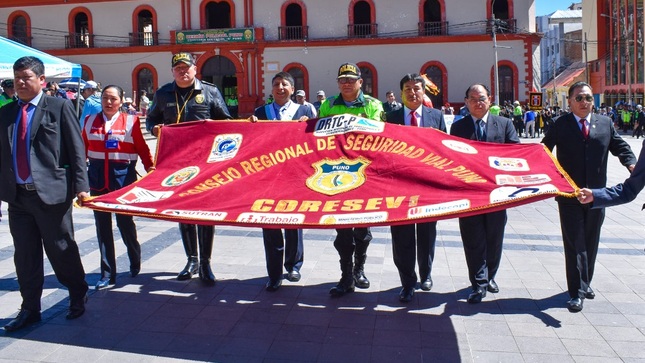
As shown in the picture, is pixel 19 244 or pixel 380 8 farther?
pixel 380 8

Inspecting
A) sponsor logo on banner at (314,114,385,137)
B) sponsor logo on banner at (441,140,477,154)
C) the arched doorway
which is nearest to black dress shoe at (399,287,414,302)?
sponsor logo on banner at (441,140,477,154)

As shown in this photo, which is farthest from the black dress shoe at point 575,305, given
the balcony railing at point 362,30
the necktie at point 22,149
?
the balcony railing at point 362,30

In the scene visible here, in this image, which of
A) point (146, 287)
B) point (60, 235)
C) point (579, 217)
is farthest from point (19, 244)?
point (579, 217)

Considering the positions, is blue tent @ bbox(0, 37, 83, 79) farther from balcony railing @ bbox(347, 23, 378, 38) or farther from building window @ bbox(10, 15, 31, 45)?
building window @ bbox(10, 15, 31, 45)

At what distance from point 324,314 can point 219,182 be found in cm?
129

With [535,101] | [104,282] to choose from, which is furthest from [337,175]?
[535,101]

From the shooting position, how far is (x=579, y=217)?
15.6ft

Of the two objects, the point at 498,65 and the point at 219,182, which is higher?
the point at 498,65

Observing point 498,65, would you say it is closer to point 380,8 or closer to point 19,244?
point 380,8

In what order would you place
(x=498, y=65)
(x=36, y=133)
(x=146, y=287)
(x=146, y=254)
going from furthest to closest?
(x=498, y=65)
(x=146, y=254)
(x=146, y=287)
(x=36, y=133)

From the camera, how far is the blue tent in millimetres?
8266

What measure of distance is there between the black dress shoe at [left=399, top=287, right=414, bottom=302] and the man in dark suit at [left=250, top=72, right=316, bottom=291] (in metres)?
1.06

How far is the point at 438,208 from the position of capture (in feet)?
13.0

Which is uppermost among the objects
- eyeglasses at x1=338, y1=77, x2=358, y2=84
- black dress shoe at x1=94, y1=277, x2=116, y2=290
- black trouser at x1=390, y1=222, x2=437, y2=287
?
eyeglasses at x1=338, y1=77, x2=358, y2=84
